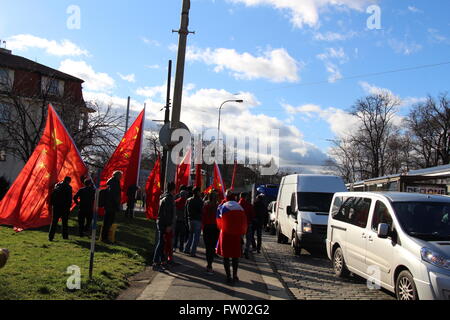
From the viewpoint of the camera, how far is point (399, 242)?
6.71 metres

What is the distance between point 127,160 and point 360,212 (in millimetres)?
4678

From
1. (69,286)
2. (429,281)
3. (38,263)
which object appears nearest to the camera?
(429,281)

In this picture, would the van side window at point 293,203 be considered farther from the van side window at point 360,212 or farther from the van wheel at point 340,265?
the van side window at point 360,212

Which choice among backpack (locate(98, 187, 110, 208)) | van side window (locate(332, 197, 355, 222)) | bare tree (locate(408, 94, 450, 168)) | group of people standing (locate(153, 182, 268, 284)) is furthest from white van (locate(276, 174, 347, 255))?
bare tree (locate(408, 94, 450, 168))

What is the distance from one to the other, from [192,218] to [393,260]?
16.8 feet

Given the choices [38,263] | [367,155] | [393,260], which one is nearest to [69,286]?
[38,263]

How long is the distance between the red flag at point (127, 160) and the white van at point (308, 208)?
5.80 meters

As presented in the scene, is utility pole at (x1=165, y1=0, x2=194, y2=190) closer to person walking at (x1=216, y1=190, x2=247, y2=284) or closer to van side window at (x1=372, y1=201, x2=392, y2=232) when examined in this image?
person walking at (x1=216, y1=190, x2=247, y2=284)

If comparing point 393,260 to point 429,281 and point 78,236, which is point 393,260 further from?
point 78,236

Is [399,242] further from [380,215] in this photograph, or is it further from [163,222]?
[163,222]

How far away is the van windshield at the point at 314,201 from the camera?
13516 mm

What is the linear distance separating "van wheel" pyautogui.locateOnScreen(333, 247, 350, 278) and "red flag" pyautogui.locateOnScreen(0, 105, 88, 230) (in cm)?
543

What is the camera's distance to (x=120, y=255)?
9.68 m

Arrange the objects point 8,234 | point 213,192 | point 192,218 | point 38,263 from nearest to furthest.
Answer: point 38,263, point 213,192, point 192,218, point 8,234
